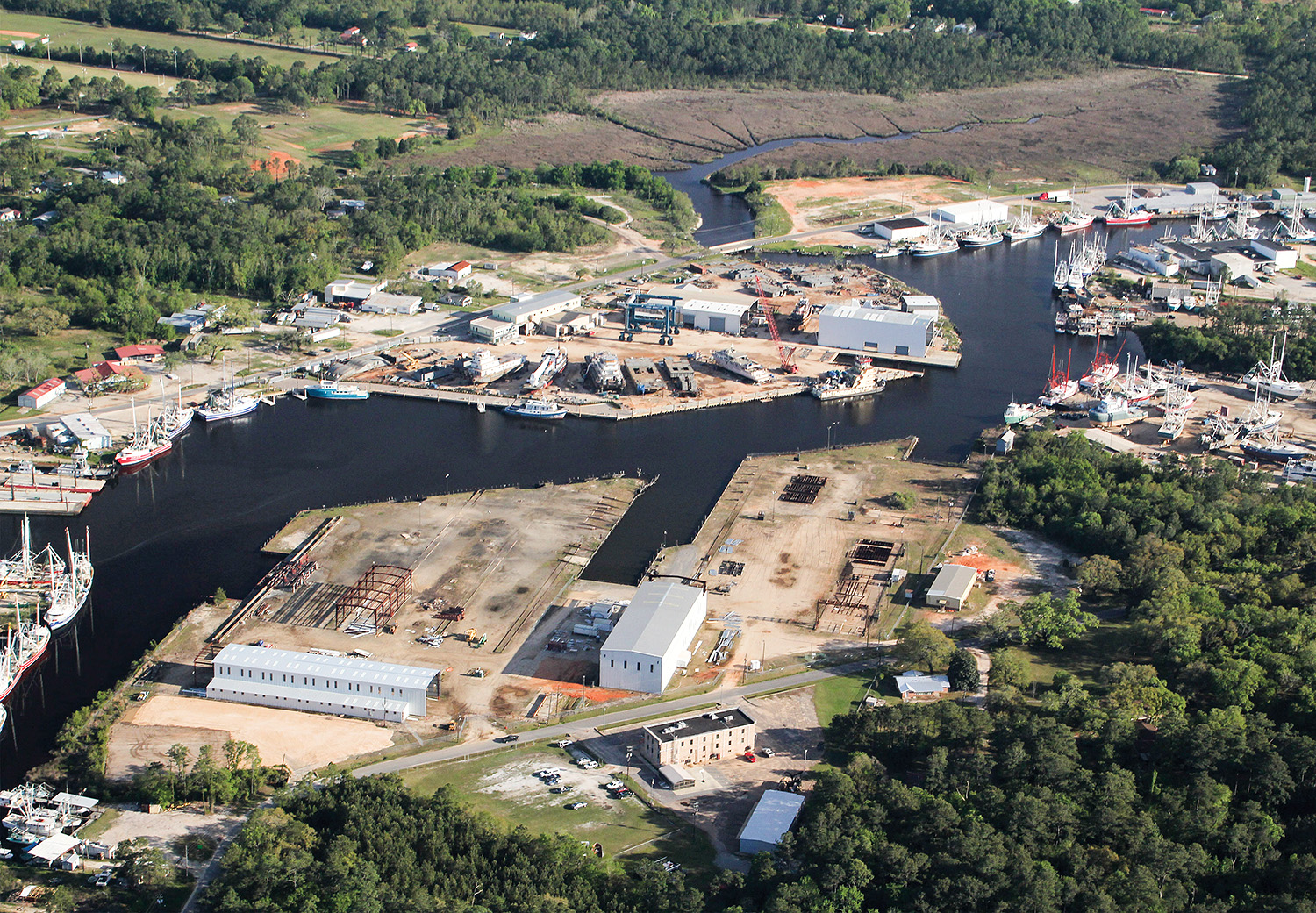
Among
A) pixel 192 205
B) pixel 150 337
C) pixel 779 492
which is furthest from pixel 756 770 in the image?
pixel 192 205

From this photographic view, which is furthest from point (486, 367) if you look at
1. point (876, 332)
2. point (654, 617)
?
point (654, 617)

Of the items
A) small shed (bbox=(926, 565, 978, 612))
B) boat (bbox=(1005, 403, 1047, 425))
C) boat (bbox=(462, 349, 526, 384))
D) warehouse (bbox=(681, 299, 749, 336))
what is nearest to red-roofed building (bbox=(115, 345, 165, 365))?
boat (bbox=(462, 349, 526, 384))

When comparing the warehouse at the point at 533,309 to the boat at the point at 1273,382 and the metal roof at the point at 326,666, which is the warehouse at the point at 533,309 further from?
the boat at the point at 1273,382

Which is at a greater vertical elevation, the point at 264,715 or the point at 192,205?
the point at 192,205

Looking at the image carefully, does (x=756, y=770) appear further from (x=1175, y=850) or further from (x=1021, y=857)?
(x=1175, y=850)

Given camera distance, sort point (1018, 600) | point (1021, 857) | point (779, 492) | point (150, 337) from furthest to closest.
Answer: point (150, 337), point (779, 492), point (1018, 600), point (1021, 857)

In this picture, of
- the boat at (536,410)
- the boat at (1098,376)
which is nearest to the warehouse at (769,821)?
the boat at (536,410)

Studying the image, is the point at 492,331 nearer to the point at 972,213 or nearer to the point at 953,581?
the point at 953,581
